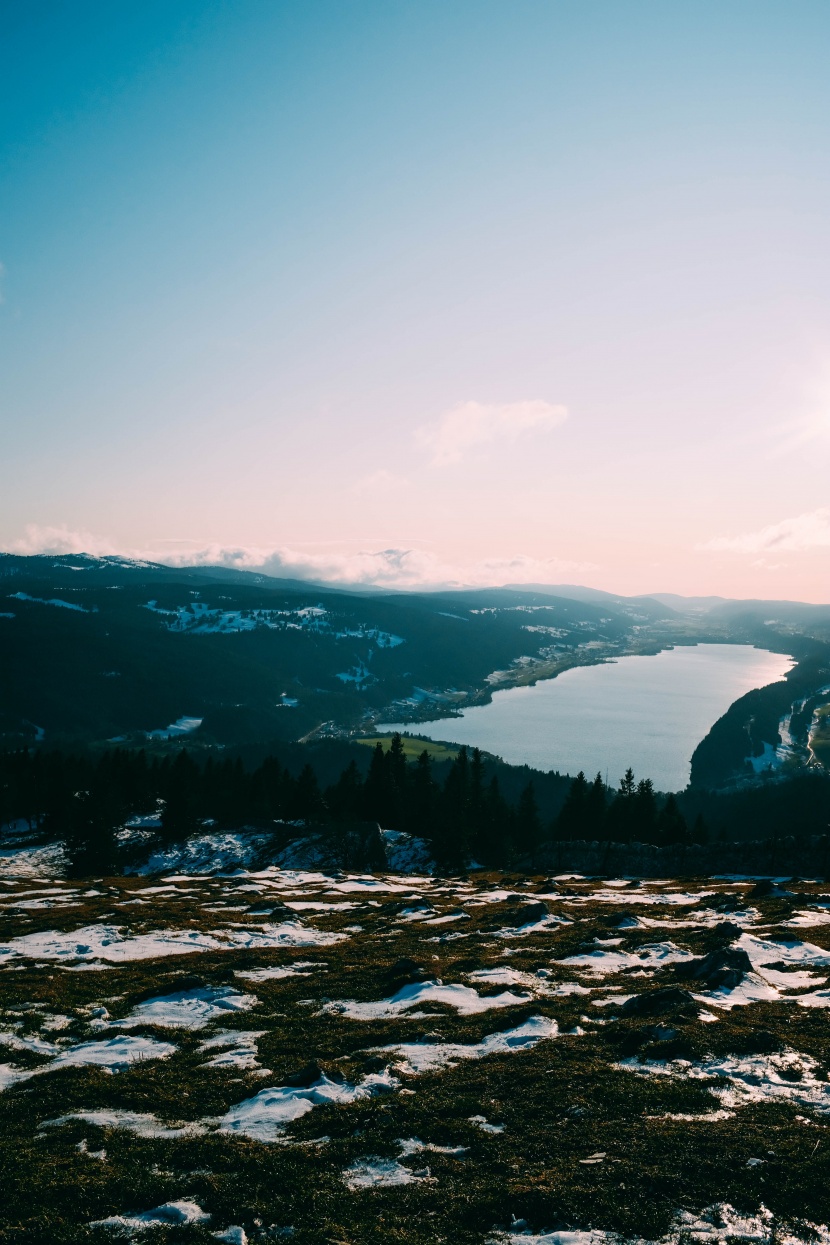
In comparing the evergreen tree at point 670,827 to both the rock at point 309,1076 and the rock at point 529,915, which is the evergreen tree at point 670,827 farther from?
the rock at point 309,1076

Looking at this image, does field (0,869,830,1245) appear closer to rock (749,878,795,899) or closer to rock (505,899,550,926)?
rock (505,899,550,926)

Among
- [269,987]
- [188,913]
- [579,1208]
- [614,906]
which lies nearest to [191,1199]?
[579,1208]

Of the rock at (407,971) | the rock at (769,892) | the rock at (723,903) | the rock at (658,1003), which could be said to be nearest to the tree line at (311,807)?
the rock at (769,892)

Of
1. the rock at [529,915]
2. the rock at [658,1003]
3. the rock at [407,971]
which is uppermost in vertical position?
the rock at [658,1003]

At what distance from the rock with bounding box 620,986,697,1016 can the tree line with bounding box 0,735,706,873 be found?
6065 cm

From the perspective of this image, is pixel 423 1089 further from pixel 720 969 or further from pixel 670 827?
pixel 670 827

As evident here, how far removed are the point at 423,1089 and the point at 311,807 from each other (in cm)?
8716

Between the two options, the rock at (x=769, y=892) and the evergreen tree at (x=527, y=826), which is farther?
the evergreen tree at (x=527, y=826)

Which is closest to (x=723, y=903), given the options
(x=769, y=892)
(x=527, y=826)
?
(x=769, y=892)

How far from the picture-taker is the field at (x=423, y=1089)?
10469 millimetres

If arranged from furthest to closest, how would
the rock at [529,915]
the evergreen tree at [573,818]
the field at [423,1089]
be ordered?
the evergreen tree at [573,818] < the rock at [529,915] < the field at [423,1089]

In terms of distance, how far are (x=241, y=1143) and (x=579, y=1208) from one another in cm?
725

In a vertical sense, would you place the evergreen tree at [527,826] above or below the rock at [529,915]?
below

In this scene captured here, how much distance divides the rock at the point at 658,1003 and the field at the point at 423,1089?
0.08 meters
